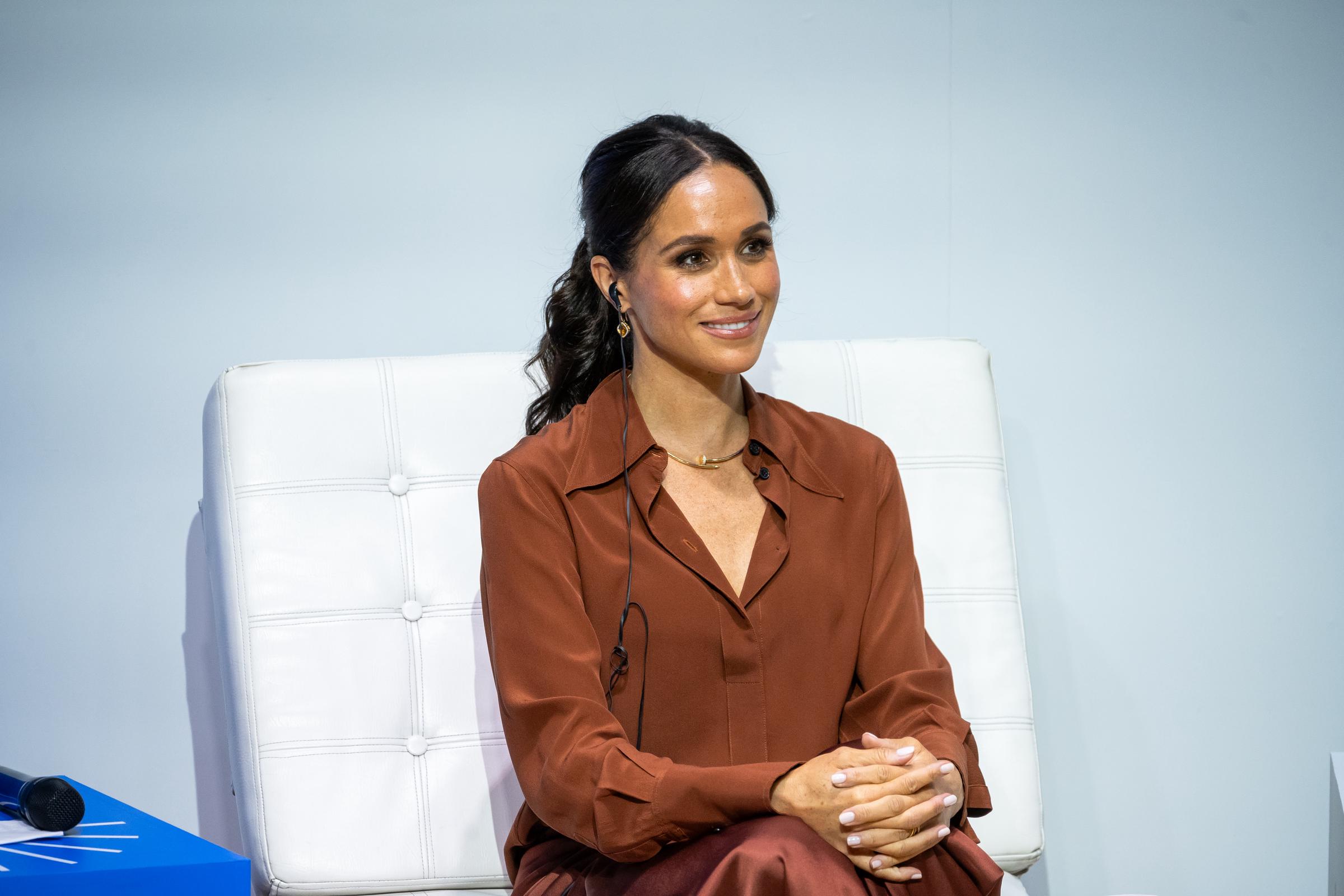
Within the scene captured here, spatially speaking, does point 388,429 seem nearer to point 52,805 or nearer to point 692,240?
point 692,240

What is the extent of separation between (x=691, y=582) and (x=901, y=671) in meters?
0.31

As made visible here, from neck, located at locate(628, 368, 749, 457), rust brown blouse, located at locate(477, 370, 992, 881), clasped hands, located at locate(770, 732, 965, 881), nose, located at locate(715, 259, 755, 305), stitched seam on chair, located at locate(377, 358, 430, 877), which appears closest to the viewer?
clasped hands, located at locate(770, 732, 965, 881)

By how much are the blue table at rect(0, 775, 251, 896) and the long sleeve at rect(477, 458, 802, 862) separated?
0.36 metres

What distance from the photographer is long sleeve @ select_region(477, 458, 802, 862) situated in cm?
148

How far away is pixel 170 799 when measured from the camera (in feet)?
7.94

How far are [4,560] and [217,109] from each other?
0.87 meters

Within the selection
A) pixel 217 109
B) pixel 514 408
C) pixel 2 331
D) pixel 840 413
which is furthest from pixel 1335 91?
pixel 2 331

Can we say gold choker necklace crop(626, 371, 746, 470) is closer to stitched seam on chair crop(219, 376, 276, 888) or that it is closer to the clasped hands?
the clasped hands

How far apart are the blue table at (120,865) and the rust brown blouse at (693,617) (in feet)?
1.24

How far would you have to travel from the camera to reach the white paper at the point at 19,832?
138 cm

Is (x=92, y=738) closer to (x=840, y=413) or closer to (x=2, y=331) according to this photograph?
(x=2, y=331)

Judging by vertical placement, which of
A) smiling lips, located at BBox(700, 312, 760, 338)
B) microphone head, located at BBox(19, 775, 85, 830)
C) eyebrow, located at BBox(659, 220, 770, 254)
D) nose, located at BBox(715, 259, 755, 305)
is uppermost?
eyebrow, located at BBox(659, 220, 770, 254)

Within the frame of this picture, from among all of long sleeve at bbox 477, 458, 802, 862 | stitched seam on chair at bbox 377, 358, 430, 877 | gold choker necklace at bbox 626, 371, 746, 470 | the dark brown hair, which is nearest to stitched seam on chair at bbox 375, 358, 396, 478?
stitched seam on chair at bbox 377, 358, 430, 877

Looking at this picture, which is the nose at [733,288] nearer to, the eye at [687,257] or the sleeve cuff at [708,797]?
the eye at [687,257]
